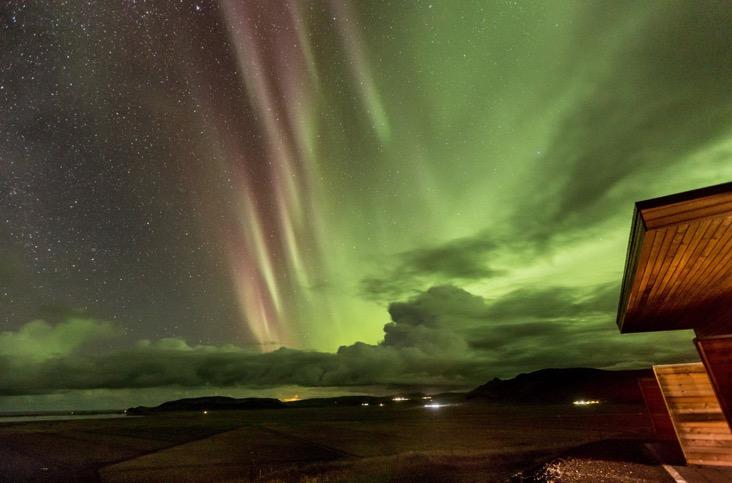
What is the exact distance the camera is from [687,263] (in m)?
6.71

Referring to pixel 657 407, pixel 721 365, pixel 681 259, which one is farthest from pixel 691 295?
pixel 657 407

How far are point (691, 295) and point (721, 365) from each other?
2.13 meters

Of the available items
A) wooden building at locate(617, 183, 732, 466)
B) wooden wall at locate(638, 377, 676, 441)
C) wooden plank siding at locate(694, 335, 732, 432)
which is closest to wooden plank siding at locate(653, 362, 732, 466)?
wooden building at locate(617, 183, 732, 466)

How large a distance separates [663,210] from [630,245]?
1.83m

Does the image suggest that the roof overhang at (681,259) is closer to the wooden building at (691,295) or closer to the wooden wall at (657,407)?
the wooden building at (691,295)

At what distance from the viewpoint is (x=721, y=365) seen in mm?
7434

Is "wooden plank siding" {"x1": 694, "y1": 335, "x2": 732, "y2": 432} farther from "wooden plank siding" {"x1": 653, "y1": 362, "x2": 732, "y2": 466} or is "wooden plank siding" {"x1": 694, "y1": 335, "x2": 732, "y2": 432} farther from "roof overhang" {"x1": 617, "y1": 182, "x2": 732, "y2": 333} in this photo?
"wooden plank siding" {"x1": 653, "y1": 362, "x2": 732, "y2": 466}

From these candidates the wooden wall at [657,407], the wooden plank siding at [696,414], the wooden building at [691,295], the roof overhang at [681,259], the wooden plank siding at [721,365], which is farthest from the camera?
the wooden wall at [657,407]

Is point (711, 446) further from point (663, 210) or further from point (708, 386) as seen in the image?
point (663, 210)

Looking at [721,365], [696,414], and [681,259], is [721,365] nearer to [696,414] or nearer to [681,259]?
[681,259]

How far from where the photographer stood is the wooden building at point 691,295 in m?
4.92

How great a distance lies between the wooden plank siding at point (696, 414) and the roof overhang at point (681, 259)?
5.39 ft

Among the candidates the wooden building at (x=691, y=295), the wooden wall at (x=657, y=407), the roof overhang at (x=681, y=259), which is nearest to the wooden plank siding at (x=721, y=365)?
the wooden building at (x=691, y=295)

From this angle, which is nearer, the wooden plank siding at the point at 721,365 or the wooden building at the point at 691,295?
the wooden building at the point at 691,295
